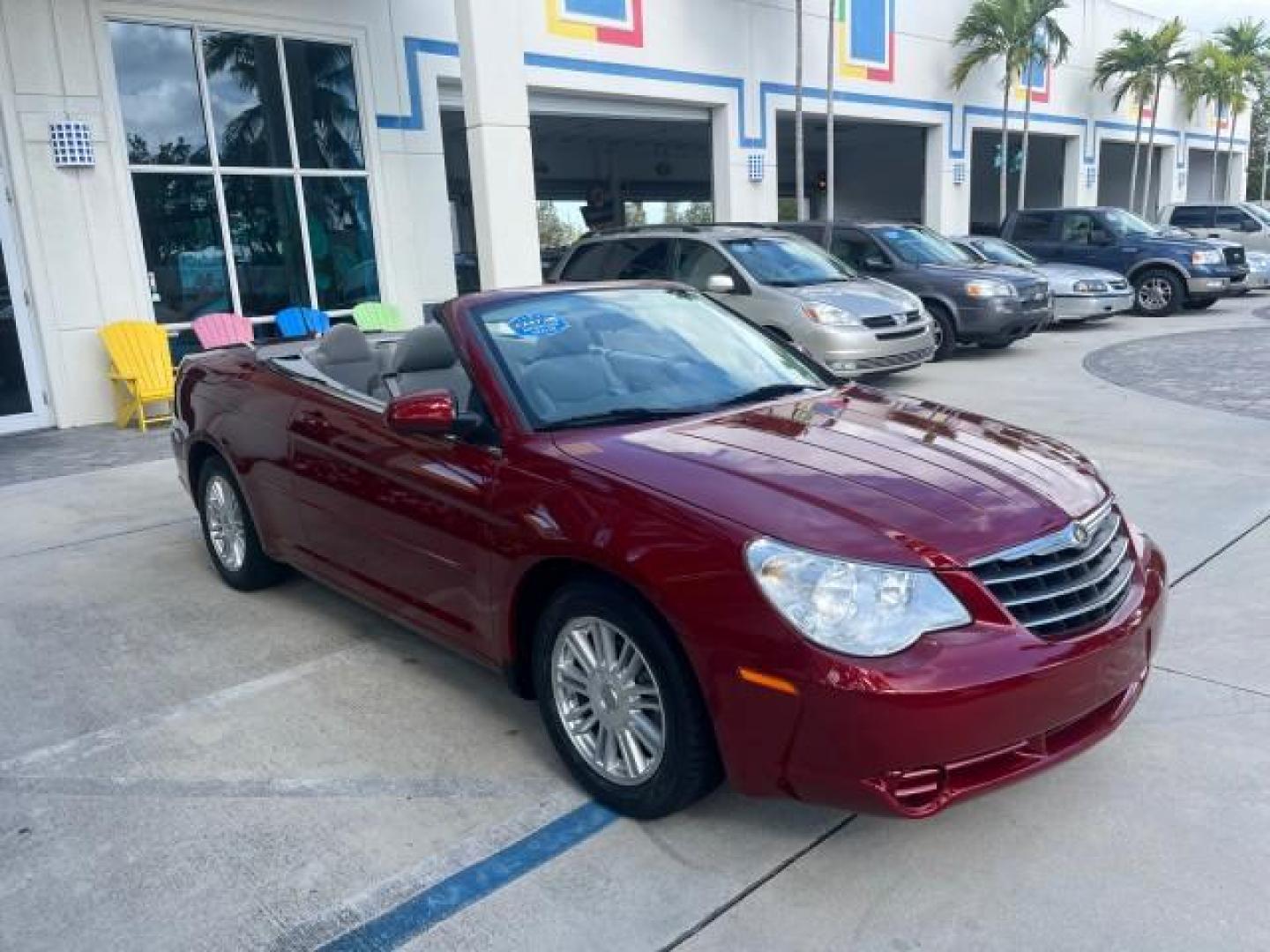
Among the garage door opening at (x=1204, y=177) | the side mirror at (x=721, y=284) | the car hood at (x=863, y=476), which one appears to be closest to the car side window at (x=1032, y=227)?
the side mirror at (x=721, y=284)

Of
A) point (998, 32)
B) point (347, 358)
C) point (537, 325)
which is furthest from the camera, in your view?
point (998, 32)

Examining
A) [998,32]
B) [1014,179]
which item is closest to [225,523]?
[998,32]

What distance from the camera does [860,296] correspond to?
10320 millimetres

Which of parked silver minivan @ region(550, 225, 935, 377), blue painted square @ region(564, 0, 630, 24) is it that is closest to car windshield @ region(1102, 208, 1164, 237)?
parked silver minivan @ region(550, 225, 935, 377)

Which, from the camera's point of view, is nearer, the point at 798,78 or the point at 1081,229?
the point at 1081,229

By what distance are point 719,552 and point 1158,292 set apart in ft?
54.8

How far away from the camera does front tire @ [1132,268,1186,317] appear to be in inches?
650

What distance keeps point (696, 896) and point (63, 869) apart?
1.81 m

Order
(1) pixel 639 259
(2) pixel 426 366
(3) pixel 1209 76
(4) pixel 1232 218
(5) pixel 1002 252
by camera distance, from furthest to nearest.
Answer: (3) pixel 1209 76 → (4) pixel 1232 218 → (5) pixel 1002 252 → (1) pixel 639 259 → (2) pixel 426 366

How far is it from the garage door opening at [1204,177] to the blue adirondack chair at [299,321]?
113 ft

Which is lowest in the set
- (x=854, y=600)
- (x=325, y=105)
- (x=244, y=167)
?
(x=854, y=600)

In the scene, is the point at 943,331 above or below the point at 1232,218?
below

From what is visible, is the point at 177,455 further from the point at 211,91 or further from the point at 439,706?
the point at 211,91

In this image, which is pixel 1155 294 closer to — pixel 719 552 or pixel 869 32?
pixel 869 32
